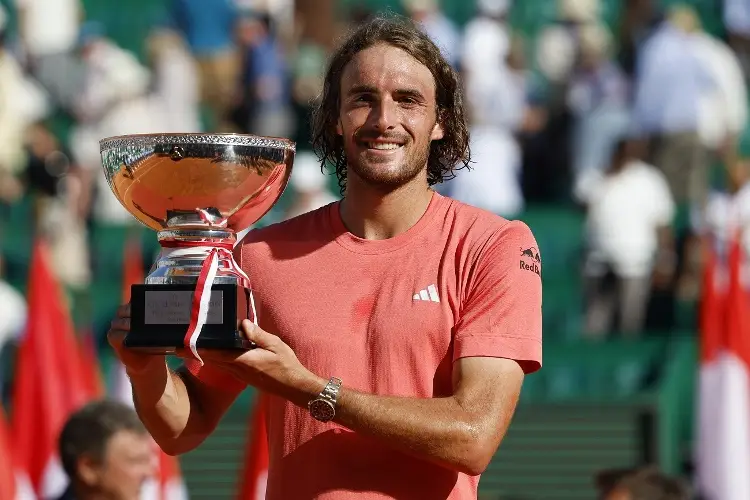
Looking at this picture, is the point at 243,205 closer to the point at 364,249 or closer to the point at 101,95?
the point at 364,249

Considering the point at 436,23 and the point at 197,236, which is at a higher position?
the point at 436,23

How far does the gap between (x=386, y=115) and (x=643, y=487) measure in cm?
308

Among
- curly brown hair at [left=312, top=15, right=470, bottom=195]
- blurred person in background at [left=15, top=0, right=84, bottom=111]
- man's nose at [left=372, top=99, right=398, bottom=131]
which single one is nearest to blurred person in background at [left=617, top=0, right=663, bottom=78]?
blurred person in background at [left=15, top=0, right=84, bottom=111]

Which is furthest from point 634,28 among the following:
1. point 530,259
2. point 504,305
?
point 504,305

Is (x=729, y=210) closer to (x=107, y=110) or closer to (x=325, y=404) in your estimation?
(x=107, y=110)

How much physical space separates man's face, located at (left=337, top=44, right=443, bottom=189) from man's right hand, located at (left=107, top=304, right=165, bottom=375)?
22.2 inches

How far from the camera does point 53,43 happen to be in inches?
587

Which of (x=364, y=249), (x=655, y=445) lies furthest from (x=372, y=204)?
(x=655, y=445)

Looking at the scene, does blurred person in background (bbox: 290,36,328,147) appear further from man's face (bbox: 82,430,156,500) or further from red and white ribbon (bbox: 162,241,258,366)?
red and white ribbon (bbox: 162,241,258,366)

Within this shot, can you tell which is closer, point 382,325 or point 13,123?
point 382,325

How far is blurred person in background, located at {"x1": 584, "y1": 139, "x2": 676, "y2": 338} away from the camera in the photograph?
11.8 meters

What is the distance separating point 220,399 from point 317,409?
509 millimetres

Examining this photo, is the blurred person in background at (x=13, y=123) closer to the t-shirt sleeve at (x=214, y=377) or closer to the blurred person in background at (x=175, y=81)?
the blurred person in background at (x=175, y=81)

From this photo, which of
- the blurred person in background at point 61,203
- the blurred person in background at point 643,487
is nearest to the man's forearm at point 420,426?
the blurred person in background at point 643,487
